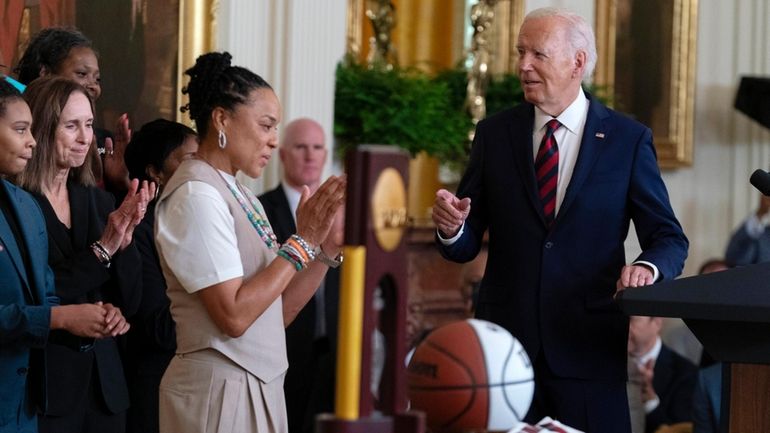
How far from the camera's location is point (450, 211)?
156 inches

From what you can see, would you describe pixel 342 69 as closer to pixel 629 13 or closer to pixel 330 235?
pixel 629 13

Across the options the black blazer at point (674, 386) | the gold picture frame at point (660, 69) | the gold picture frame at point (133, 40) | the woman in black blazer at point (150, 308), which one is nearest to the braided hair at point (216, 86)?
the woman in black blazer at point (150, 308)

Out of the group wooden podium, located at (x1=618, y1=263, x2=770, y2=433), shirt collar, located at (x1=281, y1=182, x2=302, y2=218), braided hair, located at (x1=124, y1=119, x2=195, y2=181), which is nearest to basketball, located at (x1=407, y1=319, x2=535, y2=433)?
wooden podium, located at (x1=618, y1=263, x2=770, y2=433)

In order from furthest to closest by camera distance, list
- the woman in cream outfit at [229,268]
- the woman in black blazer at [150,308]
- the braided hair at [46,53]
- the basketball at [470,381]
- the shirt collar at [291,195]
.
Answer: the shirt collar at [291,195] → the braided hair at [46,53] → the woman in black blazer at [150,308] → the woman in cream outfit at [229,268] → the basketball at [470,381]

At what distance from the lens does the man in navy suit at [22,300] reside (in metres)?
3.80

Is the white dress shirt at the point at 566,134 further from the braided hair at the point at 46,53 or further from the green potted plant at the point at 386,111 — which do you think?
the green potted plant at the point at 386,111

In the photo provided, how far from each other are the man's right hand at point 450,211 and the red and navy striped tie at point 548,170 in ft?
0.98

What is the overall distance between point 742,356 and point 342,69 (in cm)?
462

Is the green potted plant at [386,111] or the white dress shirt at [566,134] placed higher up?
the green potted plant at [386,111]

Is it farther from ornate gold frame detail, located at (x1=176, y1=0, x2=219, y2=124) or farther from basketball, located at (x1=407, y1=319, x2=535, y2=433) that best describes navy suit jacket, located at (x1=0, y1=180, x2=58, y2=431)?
ornate gold frame detail, located at (x1=176, y1=0, x2=219, y2=124)

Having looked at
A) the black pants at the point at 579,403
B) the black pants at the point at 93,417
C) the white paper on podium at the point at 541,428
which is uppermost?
the white paper on podium at the point at 541,428

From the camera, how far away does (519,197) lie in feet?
13.9

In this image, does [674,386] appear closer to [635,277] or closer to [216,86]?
[635,277]

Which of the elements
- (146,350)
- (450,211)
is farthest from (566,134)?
(146,350)
